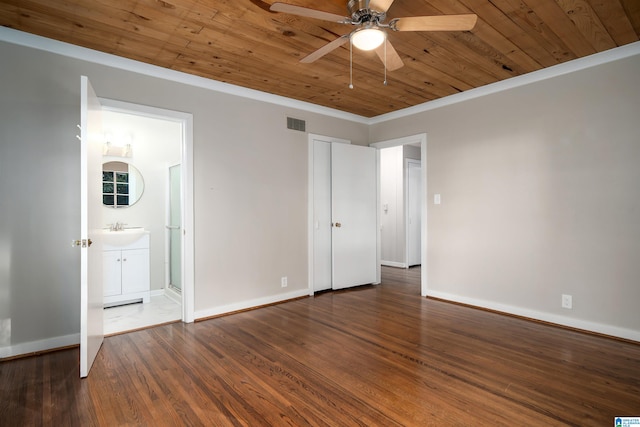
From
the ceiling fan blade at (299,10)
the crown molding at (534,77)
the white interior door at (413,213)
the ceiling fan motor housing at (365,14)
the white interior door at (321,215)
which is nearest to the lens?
the ceiling fan blade at (299,10)

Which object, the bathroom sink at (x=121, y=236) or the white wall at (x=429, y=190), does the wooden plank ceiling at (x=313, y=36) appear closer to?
the white wall at (x=429, y=190)

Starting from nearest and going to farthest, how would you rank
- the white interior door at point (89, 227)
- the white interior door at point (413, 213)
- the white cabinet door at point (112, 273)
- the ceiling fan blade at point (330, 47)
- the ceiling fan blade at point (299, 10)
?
the ceiling fan blade at point (299, 10)
the ceiling fan blade at point (330, 47)
the white interior door at point (89, 227)
the white cabinet door at point (112, 273)
the white interior door at point (413, 213)

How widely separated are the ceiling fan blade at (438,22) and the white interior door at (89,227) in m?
2.16

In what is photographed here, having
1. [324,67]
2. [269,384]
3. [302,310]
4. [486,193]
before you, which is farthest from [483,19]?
[302,310]

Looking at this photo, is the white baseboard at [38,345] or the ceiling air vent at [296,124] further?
the ceiling air vent at [296,124]

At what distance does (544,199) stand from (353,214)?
234 centimetres

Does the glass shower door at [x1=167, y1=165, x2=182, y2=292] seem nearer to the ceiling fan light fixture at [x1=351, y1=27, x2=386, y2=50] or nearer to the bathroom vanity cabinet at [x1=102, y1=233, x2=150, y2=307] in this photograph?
the bathroom vanity cabinet at [x1=102, y1=233, x2=150, y2=307]

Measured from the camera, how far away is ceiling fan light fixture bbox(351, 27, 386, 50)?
2.04m

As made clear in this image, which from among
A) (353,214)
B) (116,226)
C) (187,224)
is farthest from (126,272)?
(353,214)

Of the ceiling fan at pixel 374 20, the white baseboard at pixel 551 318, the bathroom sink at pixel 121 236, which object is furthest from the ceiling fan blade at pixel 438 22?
the bathroom sink at pixel 121 236

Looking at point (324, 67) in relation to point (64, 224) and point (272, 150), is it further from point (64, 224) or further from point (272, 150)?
point (64, 224)

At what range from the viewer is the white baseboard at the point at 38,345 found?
2630 millimetres

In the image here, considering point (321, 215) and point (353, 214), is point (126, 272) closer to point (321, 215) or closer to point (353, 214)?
point (321, 215)

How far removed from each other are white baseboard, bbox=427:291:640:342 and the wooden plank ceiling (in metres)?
2.47
